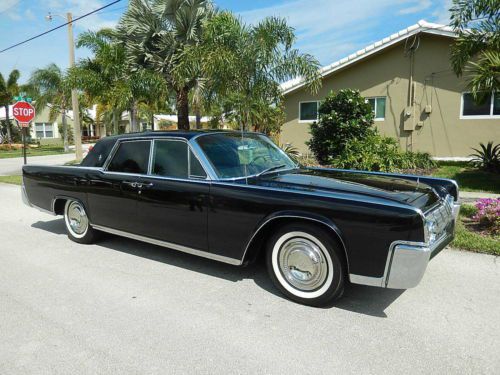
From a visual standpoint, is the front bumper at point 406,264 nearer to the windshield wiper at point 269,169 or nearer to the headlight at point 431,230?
the headlight at point 431,230

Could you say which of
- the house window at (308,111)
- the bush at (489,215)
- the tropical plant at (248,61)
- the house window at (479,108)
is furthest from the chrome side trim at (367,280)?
the house window at (308,111)

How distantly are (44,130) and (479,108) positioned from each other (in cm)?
4309

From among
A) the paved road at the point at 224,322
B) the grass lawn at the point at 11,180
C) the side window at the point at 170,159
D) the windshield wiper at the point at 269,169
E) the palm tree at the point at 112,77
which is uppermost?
the palm tree at the point at 112,77

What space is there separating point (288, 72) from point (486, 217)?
5903 millimetres

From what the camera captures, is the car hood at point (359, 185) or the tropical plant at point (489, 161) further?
the tropical plant at point (489, 161)

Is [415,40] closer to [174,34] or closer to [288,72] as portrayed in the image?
[288,72]

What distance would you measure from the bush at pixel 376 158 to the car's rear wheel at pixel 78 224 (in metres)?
7.14

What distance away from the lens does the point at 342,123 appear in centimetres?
1160

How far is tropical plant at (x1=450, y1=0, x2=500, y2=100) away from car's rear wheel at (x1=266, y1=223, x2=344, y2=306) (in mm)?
5863

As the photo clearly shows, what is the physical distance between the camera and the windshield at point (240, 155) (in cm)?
421

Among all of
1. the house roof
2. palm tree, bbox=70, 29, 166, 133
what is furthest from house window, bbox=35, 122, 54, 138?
the house roof

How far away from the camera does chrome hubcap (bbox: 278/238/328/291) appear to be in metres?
3.46

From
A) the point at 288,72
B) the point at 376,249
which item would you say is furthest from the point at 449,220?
the point at 288,72

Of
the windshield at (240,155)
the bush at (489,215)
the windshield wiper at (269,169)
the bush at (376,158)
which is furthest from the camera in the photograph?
the bush at (376,158)
